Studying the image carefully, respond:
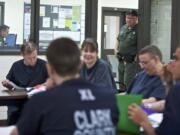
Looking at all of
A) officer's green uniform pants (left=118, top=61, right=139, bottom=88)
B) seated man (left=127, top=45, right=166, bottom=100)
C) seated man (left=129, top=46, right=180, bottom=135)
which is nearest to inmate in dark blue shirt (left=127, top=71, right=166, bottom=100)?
seated man (left=127, top=45, right=166, bottom=100)

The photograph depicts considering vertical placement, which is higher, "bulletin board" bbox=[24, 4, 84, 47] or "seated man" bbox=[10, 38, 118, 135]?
"bulletin board" bbox=[24, 4, 84, 47]

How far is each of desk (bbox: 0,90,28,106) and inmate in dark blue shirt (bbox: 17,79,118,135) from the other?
222 centimetres

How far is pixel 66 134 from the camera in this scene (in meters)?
1.58

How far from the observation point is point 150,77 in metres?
3.28

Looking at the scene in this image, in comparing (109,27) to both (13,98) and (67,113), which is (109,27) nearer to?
(13,98)

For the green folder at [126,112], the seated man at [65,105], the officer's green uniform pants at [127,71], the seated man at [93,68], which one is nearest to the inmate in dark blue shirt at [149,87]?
the seated man at [93,68]

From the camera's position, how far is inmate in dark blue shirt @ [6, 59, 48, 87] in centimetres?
445

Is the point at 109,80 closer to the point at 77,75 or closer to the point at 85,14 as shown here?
the point at 77,75

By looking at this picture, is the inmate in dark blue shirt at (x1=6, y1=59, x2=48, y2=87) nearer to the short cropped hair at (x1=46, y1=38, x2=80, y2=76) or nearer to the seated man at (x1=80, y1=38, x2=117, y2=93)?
the seated man at (x1=80, y1=38, x2=117, y2=93)

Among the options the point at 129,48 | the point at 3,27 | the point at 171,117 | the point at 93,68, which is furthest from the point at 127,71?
the point at 171,117

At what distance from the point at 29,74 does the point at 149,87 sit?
163 centimetres

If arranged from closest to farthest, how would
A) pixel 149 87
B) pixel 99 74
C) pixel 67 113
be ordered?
pixel 67 113 → pixel 149 87 → pixel 99 74

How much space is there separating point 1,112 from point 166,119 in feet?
13.7

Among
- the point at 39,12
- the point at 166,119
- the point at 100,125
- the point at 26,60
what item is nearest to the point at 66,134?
the point at 100,125
